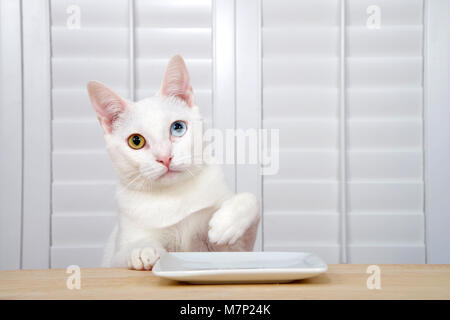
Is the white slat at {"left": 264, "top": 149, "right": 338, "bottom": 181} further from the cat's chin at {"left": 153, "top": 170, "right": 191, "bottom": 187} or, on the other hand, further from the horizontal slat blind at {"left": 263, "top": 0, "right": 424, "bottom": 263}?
the cat's chin at {"left": 153, "top": 170, "right": 191, "bottom": 187}

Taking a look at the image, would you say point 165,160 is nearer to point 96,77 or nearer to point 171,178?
point 171,178

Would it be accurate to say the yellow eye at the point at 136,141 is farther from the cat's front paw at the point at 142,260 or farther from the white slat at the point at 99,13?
the white slat at the point at 99,13

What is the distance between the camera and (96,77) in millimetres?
1626

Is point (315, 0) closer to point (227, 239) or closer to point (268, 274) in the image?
point (227, 239)

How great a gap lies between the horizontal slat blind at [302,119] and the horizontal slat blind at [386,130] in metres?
0.08

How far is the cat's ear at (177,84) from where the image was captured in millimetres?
1185

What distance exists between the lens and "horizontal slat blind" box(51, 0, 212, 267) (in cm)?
161

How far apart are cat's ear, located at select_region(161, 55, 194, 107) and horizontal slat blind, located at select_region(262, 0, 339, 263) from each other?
19.1 inches

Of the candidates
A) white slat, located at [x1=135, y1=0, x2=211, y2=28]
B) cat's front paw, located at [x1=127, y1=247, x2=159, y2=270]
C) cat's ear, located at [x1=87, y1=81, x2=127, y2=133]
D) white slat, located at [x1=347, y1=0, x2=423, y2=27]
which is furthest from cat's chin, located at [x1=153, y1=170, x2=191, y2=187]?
white slat, located at [x1=347, y1=0, x2=423, y2=27]

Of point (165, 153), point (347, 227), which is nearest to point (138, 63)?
point (165, 153)

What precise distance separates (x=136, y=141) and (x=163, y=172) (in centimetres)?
12

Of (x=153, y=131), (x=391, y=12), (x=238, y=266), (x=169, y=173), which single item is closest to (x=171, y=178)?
(x=169, y=173)

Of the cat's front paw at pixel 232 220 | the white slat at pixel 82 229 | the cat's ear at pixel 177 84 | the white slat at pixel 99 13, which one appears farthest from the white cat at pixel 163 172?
the white slat at pixel 99 13

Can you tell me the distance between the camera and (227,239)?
3.14ft
